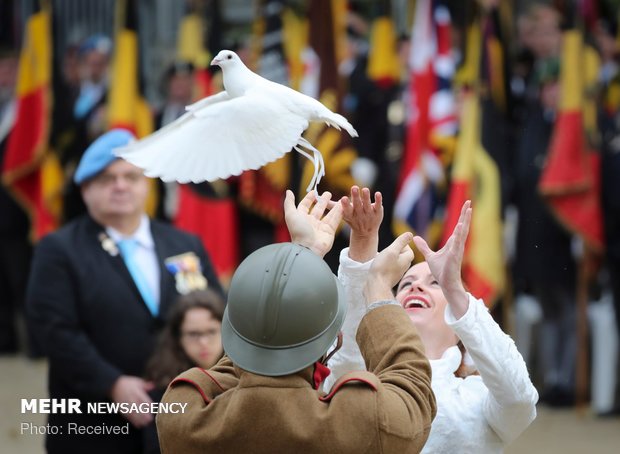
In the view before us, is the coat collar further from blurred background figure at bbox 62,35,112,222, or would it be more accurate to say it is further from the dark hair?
blurred background figure at bbox 62,35,112,222

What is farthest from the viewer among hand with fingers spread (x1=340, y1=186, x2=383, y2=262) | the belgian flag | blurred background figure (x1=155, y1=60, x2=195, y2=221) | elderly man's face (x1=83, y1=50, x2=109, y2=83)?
elderly man's face (x1=83, y1=50, x2=109, y2=83)

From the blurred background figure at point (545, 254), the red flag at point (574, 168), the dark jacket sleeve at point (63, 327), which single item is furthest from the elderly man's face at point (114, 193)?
the blurred background figure at point (545, 254)

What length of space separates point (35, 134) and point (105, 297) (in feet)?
17.2

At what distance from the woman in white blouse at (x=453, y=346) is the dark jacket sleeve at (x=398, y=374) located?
0.12ft

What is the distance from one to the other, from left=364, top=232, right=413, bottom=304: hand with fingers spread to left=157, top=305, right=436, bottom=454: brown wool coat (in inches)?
6.0

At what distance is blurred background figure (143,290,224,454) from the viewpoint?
460cm

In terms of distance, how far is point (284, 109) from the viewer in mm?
3020

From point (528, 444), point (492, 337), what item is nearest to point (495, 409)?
point (492, 337)

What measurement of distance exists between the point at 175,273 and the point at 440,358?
1800 millimetres

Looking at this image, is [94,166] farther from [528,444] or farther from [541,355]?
[541,355]

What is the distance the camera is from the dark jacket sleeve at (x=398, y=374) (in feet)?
8.46

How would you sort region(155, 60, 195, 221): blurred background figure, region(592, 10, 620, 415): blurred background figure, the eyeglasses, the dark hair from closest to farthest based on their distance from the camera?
1. the dark hair
2. the eyeglasses
3. region(592, 10, 620, 415): blurred background figure
4. region(155, 60, 195, 221): blurred background figure

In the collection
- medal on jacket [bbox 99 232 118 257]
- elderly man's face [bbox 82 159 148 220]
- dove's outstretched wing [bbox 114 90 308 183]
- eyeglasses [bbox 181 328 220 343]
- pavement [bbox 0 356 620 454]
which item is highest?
dove's outstretched wing [bbox 114 90 308 183]

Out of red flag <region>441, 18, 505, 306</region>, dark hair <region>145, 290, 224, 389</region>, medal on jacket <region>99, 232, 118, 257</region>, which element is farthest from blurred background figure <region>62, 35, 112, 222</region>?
dark hair <region>145, 290, 224, 389</region>
